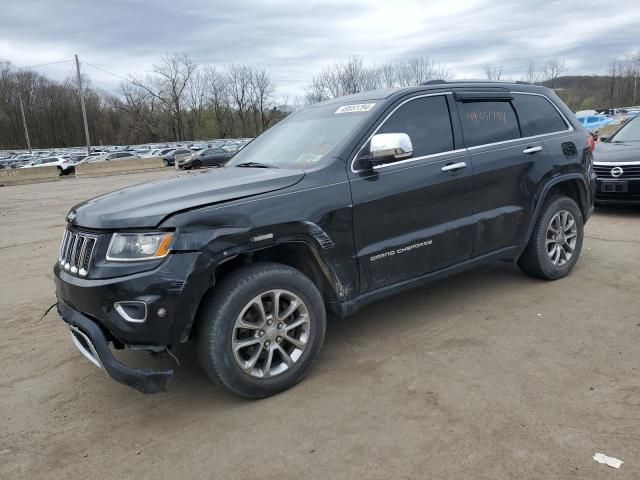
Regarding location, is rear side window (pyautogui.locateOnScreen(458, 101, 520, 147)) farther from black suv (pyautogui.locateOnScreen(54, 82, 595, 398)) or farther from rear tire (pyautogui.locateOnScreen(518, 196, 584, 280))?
rear tire (pyautogui.locateOnScreen(518, 196, 584, 280))

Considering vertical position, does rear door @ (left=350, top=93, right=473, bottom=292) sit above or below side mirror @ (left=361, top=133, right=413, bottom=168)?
below

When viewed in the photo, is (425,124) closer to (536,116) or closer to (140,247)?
(536,116)

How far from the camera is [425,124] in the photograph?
13.0ft

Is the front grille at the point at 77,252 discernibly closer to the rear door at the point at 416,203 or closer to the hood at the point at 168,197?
the hood at the point at 168,197

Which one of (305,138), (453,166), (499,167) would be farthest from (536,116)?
(305,138)

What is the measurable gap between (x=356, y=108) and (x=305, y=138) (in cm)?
47

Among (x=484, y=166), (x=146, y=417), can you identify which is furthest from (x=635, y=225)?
(x=146, y=417)

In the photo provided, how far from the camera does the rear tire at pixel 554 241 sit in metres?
4.74

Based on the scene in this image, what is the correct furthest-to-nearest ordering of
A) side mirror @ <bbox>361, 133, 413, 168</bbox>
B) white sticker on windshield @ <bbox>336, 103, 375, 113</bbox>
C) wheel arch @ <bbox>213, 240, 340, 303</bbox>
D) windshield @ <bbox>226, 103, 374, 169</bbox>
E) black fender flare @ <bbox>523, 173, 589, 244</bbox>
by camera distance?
black fender flare @ <bbox>523, 173, 589, 244</bbox> → white sticker on windshield @ <bbox>336, 103, 375, 113</bbox> → windshield @ <bbox>226, 103, 374, 169</bbox> → side mirror @ <bbox>361, 133, 413, 168</bbox> → wheel arch @ <bbox>213, 240, 340, 303</bbox>

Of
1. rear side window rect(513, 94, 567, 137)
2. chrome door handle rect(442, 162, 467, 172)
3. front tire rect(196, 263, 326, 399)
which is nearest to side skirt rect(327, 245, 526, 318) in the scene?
front tire rect(196, 263, 326, 399)

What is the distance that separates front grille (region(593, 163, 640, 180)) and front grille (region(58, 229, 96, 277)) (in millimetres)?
7608

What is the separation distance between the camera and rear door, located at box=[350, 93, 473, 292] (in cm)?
350

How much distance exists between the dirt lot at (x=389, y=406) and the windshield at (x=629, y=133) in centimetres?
544

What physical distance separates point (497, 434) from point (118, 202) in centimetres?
258
